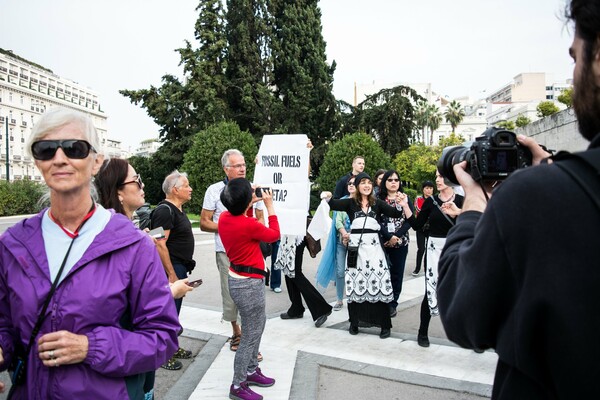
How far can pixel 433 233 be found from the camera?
5520 mm

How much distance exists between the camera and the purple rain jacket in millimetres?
1682

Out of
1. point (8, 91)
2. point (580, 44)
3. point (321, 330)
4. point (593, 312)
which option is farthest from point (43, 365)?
point (8, 91)

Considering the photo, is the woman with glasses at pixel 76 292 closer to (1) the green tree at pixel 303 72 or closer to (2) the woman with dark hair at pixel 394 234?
(2) the woman with dark hair at pixel 394 234

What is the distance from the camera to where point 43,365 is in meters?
1.68

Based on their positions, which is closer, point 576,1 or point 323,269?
point 576,1

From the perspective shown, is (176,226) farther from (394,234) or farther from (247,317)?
(394,234)

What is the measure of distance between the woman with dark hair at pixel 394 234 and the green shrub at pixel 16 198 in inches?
1346

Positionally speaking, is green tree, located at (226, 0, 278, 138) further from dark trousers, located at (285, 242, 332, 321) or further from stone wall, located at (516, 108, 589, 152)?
dark trousers, located at (285, 242, 332, 321)

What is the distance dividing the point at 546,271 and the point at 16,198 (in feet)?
135

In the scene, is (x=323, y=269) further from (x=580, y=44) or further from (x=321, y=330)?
(x=580, y=44)

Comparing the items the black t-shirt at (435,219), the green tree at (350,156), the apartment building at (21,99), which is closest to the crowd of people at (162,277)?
the black t-shirt at (435,219)

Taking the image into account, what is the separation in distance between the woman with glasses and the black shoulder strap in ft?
4.96

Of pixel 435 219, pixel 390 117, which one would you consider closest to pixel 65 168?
pixel 435 219

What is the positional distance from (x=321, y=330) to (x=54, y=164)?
179 inches
